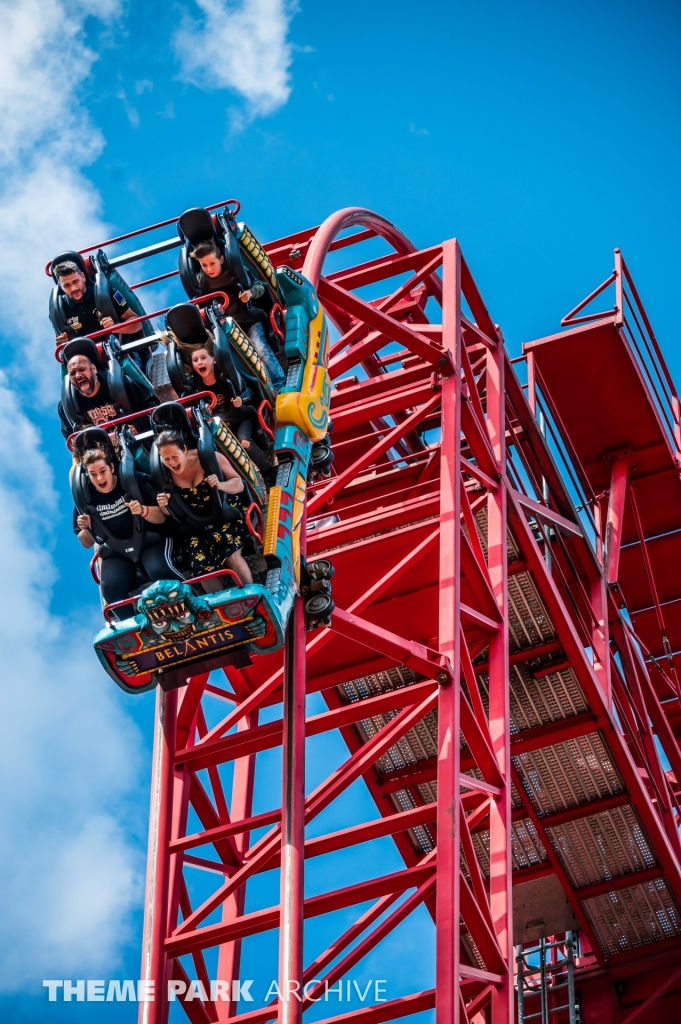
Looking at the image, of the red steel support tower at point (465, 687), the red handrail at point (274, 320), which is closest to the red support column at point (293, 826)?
the red steel support tower at point (465, 687)

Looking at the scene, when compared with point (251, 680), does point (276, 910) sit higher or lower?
lower

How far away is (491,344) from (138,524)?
701cm

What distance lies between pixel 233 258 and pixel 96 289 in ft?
4.36

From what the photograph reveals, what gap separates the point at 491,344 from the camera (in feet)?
70.5

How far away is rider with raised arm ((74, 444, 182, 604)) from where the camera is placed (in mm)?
15555

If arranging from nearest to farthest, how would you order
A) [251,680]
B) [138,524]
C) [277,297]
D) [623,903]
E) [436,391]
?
[138,524]
[277,297]
[436,391]
[251,680]
[623,903]

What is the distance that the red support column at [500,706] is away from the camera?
16625mm

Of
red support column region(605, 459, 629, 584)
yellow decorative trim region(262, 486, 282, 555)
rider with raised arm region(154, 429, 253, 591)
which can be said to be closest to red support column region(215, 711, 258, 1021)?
yellow decorative trim region(262, 486, 282, 555)

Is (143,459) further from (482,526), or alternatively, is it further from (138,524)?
(482,526)

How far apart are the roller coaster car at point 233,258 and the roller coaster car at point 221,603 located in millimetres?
1404

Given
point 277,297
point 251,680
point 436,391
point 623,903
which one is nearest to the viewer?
point 277,297

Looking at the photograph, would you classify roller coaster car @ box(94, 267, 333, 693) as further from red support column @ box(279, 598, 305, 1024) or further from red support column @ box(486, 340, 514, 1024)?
red support column @ box(486, 340, 514, 1024)

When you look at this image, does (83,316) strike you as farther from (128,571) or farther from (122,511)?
(128,571)

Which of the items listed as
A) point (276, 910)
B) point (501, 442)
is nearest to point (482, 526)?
point (501, 442)
